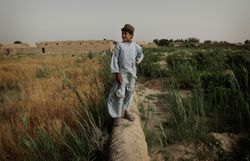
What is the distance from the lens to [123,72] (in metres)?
3.58

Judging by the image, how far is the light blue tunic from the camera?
353 centimetres

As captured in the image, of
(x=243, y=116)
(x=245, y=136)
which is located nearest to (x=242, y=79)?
(x=243, y=116)

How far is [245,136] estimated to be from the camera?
3.59 m

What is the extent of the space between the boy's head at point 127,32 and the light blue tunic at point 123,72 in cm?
7

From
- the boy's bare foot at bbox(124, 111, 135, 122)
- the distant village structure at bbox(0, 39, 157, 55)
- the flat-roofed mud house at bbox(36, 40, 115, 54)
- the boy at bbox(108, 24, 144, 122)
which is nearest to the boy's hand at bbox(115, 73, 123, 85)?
the boy at bbox(108, 24, 144, 122)

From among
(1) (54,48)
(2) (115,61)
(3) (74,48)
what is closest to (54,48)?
(1) (54,48)

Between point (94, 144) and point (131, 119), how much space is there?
67cm

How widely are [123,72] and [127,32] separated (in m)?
0.53

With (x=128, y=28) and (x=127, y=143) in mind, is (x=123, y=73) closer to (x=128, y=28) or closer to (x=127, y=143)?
(x=128, y=28)

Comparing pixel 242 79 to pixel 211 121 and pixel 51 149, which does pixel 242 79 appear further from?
pixel 51 149

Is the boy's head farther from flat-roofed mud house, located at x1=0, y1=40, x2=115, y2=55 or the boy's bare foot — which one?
flat-roofed mud house, located at x1=0, y1=40, x2=115, y2=55

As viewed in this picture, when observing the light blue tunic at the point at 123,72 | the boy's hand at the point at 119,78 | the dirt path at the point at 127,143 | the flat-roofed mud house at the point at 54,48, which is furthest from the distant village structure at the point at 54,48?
the dirt path at the point at 127,143

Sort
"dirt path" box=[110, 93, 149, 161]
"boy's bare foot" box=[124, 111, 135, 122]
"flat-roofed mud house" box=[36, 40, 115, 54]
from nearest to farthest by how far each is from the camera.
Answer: "dirt path" box=[110, 93, 149, 161], "boy's bare foot" box=[124, 111, 135, 122], "flat-roofed mud house" box=[36, 40, 115, 54]

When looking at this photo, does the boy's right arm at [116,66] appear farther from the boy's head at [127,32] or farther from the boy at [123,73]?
the boy's head at [127,32]
